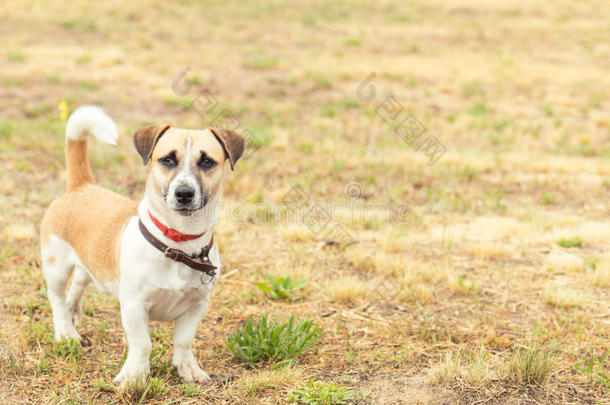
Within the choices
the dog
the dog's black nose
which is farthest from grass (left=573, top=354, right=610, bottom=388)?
the dog's black nose

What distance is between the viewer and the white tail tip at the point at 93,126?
13.5 feet

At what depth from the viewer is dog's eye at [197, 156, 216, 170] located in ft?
11.9

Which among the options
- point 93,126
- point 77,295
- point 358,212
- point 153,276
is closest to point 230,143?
point 153,276

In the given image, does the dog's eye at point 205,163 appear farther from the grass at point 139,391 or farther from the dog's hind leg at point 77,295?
the dog's hind leg at point 77,295

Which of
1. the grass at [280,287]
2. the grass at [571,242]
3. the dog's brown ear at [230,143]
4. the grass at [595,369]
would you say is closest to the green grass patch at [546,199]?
the grass at [571,242]

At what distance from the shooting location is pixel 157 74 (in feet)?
49.2

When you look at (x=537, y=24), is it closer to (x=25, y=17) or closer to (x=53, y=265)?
(x=25, y=17)

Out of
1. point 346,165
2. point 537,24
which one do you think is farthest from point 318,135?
point 537,24

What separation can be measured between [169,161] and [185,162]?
0.39 feet

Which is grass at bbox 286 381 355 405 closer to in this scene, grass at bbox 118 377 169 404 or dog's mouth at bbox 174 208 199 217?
grass at bbox 118 377 169 404

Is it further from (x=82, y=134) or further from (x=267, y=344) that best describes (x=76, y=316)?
(x=267, y=344)

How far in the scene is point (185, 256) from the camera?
3.55 meters

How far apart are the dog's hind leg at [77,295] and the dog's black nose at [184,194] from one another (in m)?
1.48

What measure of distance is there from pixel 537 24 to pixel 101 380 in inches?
1122
